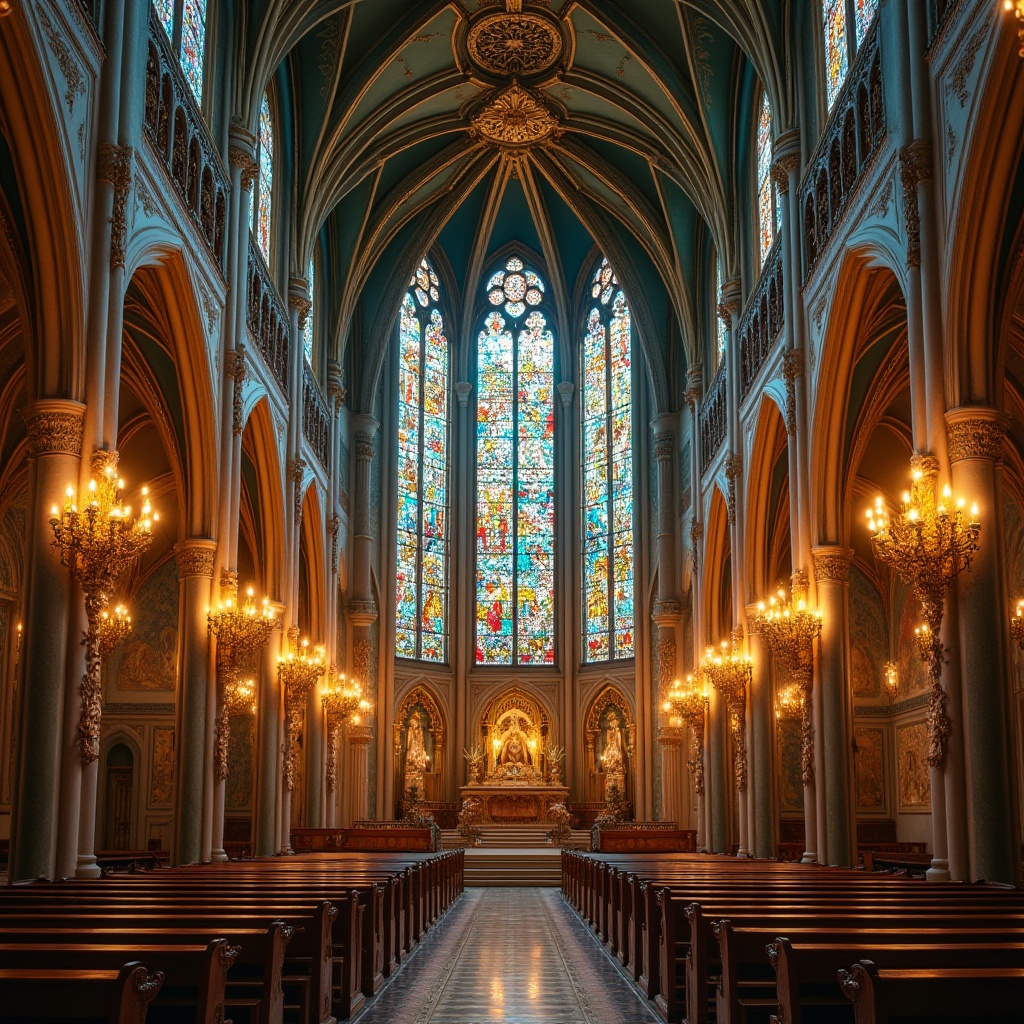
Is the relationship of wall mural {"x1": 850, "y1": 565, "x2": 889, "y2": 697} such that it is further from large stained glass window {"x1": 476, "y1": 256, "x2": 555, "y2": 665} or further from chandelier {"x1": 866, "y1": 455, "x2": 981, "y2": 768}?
chandelier {"x1": 866, "y1": 455, "x2": 981, "y2": 768}

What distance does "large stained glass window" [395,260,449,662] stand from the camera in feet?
138

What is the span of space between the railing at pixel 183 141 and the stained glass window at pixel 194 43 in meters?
0.95

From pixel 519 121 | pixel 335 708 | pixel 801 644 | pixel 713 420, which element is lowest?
pixel 335 708

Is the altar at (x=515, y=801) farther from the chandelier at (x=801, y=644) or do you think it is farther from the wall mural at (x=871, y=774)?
the chandelier at (x=801, y=644)

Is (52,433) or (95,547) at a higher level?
(52,433)

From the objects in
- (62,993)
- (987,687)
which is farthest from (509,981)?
(62,993)

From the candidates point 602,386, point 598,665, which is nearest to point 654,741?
point 598,665

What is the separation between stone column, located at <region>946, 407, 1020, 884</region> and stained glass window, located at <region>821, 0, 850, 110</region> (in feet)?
30.4

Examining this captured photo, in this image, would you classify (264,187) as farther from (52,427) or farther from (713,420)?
(52,427)

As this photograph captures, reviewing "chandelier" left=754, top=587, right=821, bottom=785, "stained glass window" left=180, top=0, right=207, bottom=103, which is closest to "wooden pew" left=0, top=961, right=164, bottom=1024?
"chandelier" left=754, top=587, right=821, bottom=785

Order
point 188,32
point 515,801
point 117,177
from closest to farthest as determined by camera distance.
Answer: point 117,177
point 188,32
point 515,801

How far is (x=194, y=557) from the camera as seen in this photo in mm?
20984

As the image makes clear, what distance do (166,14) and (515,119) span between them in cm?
1603

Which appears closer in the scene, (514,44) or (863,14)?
(863,14)
